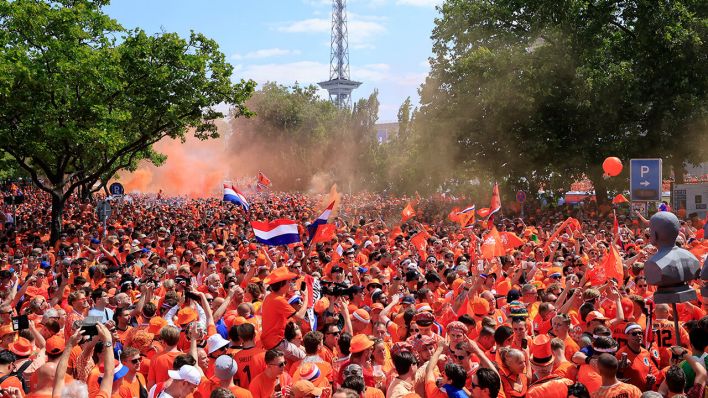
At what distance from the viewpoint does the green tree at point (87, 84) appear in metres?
23.5

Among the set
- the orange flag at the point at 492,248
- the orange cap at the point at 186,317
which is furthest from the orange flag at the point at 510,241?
the orange cap at the point at 186,317

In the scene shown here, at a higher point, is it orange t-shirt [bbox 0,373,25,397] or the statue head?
the statue head

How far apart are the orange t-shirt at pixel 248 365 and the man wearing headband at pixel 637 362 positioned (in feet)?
10.6

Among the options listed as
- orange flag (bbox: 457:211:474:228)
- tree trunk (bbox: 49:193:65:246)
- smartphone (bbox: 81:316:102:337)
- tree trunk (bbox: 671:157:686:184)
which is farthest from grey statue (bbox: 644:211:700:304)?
tree trunk (bbox: 671:157:686:184)

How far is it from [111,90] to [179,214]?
980 centimetres

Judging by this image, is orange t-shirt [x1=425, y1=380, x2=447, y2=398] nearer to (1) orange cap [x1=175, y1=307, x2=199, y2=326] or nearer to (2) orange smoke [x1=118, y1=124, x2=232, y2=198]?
(1) orange cap [x1=175, y1=307, x2=199, y2=326]

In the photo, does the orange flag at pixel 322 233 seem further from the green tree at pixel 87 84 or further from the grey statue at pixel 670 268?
the green tree at pixel 87 84

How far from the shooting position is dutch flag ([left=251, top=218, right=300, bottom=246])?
41.9ft

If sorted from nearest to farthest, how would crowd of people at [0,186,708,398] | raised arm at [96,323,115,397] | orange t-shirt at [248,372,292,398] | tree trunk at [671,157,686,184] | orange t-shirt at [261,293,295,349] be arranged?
raised arm at [96,323,115,397], crowd of people at [0,186,708,398], orange t-shirt at [248,372,292,398], orange t-shirt at [261,293,295,349], tree trunk at [671,157,686,184]

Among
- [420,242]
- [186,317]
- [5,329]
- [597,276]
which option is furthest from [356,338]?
[420,242]

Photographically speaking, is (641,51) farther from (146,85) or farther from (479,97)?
(146,85)

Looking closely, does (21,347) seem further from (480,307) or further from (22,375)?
(480,307)

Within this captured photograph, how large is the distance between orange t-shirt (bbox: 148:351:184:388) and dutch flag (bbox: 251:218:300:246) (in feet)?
19.1

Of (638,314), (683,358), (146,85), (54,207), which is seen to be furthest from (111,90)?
(683,358)
